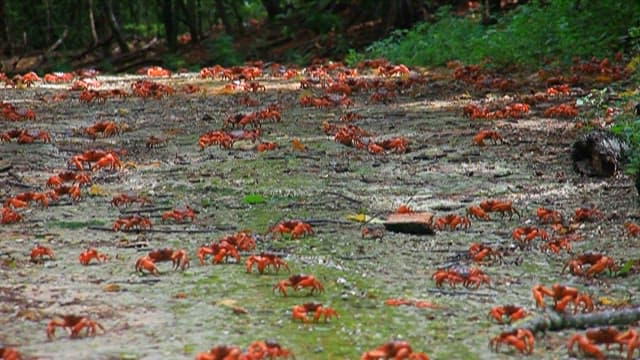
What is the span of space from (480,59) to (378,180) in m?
9.15

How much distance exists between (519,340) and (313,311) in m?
1.08

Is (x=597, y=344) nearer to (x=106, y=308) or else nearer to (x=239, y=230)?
(x=106, y=308)

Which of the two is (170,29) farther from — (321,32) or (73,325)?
(73,325)

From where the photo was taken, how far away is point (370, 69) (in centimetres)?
1844

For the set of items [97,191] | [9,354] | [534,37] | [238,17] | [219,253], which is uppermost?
[9,354]

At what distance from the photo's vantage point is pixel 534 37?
17.7m

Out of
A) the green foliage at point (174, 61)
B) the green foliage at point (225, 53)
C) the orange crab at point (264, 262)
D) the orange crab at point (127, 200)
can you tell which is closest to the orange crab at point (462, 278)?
the orange crab at point (264, 262)

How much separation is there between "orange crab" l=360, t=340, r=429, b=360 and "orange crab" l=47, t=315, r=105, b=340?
4.38 ft

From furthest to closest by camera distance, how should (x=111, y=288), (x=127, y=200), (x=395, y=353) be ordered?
(x=127, y=200) → (x=111, y=288) → (x=395, y=353)

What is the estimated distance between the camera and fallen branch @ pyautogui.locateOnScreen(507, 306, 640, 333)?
507cm

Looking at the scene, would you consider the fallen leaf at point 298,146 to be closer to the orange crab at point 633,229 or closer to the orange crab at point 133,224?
the orange crab at point 133,224

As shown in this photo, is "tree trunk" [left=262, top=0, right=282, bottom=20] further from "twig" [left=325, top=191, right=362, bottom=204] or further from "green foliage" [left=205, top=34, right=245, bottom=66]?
"twig" [left=325, top=191, right=362, bottom=204]

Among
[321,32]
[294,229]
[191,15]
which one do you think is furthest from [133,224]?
[191,15]

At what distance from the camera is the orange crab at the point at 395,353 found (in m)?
4.38
